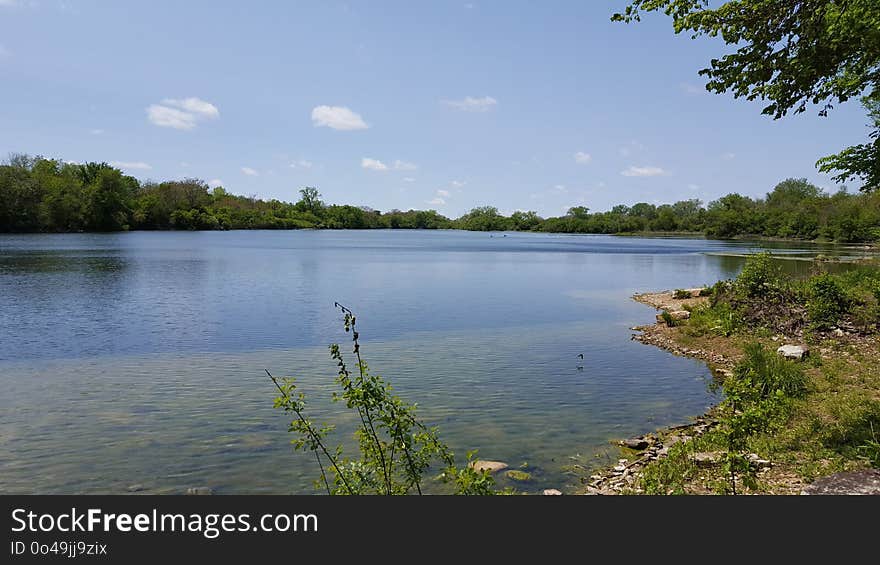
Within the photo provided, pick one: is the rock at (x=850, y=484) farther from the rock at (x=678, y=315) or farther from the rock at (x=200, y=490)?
the rock at (x=678, y=315)

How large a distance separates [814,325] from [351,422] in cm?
1648

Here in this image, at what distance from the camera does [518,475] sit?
34.4 ft

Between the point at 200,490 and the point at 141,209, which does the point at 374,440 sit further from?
the point at 141,209

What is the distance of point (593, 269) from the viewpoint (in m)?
63.4

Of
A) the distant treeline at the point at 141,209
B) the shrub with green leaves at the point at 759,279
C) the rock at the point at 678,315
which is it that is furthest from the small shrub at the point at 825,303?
the distant treeline at the point at 141,209

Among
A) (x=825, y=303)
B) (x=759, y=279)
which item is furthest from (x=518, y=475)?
(x=759, y=279)

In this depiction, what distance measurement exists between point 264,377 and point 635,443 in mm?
10985

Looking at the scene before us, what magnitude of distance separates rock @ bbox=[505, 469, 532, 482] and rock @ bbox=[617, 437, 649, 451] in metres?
2.72

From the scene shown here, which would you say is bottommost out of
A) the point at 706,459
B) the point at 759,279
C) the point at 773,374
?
the point at 706,459

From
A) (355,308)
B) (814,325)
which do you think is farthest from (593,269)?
(814,325)

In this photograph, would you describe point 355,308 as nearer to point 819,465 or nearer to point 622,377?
point 622,377

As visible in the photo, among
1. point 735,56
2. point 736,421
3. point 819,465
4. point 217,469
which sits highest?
point 735,56

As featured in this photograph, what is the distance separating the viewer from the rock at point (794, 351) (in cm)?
1678

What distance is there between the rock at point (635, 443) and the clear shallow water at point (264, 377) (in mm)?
447
